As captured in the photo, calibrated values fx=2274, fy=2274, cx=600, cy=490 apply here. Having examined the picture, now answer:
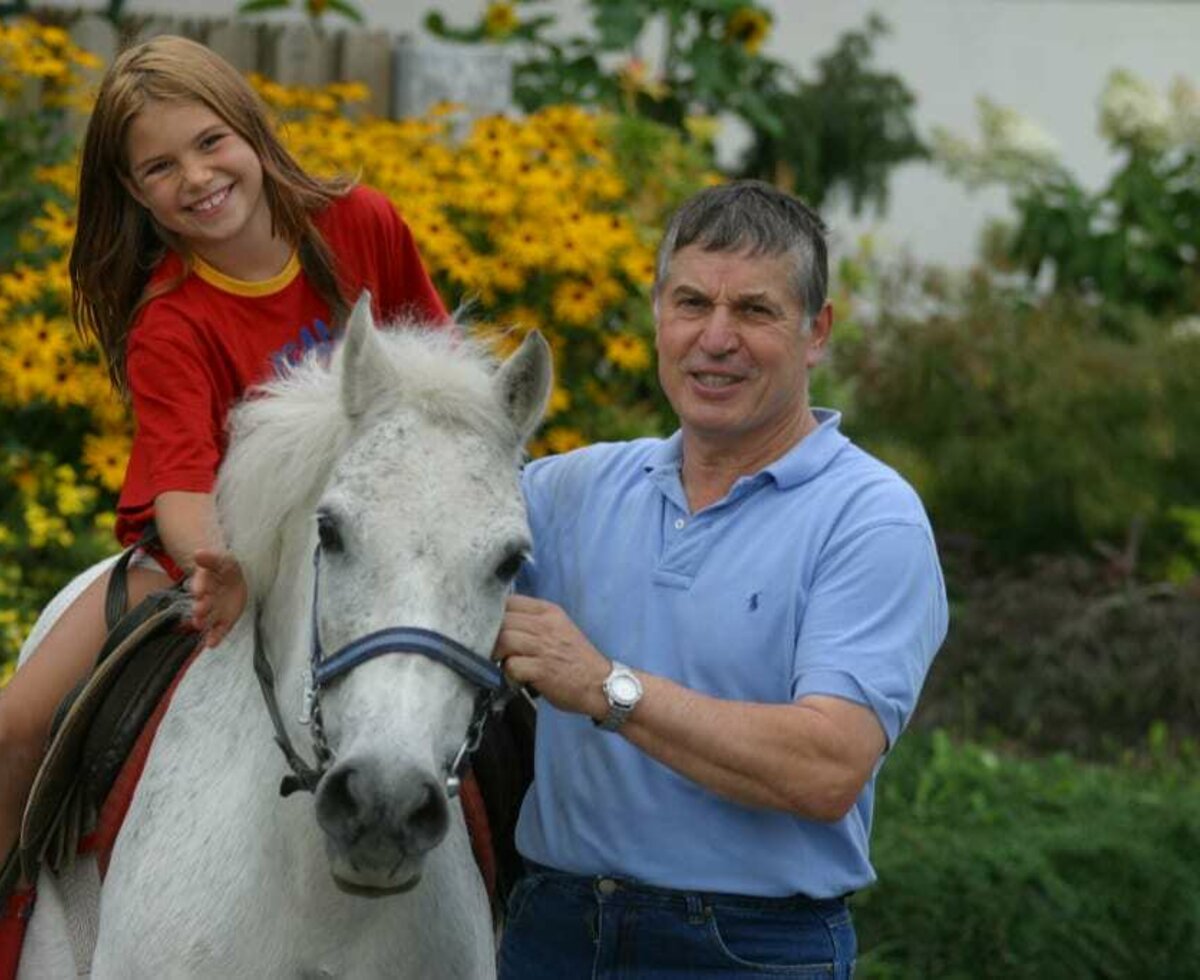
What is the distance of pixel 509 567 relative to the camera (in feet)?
10.6

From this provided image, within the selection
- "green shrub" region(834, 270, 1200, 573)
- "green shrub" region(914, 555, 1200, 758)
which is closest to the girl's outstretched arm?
"green shrub" region(914, 555, 1200, 758)

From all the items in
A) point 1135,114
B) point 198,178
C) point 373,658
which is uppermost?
point 198,178

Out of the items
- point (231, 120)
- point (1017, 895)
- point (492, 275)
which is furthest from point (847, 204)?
point (231, 120)

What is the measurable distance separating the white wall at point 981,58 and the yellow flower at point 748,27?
2107 millimetres

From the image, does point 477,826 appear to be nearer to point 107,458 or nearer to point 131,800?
point 131,800

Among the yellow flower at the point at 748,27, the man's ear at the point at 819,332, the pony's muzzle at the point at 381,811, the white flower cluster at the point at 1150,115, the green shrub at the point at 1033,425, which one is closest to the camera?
the pony's muzzle at the point at 381,811

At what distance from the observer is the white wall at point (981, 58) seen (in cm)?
1254

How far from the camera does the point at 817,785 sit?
3350 mm

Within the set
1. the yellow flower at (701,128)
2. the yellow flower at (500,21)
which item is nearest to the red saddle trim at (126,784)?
the yellow flower at (701,128)

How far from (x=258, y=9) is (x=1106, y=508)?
13.6ft

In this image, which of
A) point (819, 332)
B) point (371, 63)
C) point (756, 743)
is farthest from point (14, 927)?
point (371, 63)

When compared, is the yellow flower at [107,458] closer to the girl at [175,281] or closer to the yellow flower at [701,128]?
the girl at [175,281]

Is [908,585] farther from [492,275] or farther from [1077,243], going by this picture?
[1077,243]

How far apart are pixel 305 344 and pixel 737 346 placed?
3.20 ft
